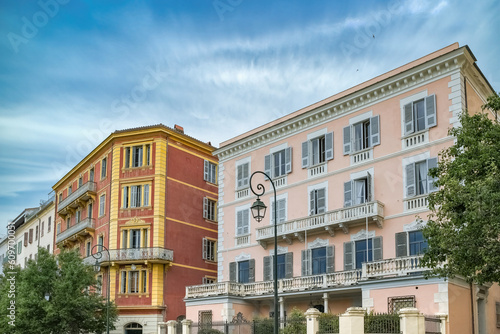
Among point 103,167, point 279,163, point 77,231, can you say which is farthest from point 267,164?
point 77,231

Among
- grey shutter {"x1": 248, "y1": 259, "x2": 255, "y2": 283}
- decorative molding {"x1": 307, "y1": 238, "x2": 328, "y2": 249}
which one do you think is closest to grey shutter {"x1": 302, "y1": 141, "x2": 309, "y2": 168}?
decorative molding {"x1": 307, "y1": 238, "x2": 328, "y2": 249}

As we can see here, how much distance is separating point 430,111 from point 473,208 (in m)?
10.3

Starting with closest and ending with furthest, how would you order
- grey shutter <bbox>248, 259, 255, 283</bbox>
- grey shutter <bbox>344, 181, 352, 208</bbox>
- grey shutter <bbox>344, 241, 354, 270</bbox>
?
grey shutter <bbox>344, 241, 354, 270</bbox> < grey shutter <bbox>344, 181, 352, 208</bbox> < grey shutter <bbox>248, 259, 255, 283</bbox>

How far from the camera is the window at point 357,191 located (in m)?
30.7

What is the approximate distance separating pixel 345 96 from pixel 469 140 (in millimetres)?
12125

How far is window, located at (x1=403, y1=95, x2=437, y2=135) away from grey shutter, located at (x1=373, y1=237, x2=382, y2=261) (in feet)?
17.6

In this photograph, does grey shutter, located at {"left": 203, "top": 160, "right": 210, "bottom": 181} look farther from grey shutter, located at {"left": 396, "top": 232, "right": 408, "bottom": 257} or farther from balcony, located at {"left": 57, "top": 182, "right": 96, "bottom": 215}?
grey shutter, located at {"left": 396, "top": 232, "right": 408, "bottom": 257}

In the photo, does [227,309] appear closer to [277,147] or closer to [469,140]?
[277,147]

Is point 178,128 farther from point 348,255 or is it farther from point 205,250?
point 348,255

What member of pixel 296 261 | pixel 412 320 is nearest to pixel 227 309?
pixel 296 261

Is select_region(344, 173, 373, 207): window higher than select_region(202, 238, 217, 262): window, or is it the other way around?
select_region(344, 173, 373, 207): window

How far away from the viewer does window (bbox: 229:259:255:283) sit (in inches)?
1409

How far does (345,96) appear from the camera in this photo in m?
32.1

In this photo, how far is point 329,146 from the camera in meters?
A: 33.0
